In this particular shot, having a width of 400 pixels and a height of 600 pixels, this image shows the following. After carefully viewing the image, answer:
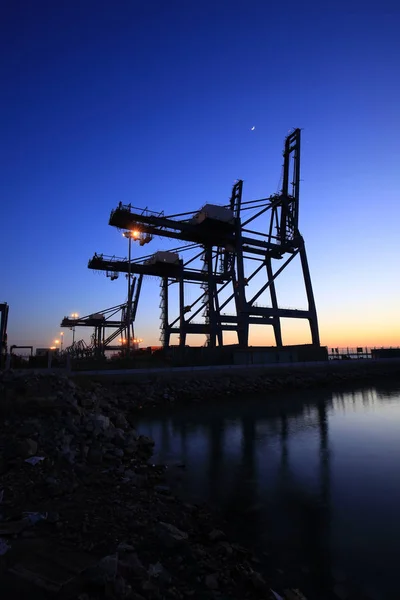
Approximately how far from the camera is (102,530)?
5.18 metres

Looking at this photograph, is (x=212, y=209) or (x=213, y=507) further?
(x=212, y=209)

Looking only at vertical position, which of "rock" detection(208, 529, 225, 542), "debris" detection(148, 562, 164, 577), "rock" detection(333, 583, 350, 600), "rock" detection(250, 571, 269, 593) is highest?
"debris" detection(148, 562, 164, 577)

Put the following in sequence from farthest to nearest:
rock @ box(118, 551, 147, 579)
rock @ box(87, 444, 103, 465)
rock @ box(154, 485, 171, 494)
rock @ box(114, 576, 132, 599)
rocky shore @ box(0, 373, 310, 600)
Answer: rock @ box(87, 444, 103, 465) < rock @ box(154, 485, 171, 494) < rock @ box(118, 551, 147, 579) < rocky shore @ box(0, 373, 310, 600) < rock @ box(114, 576, 132, 599)

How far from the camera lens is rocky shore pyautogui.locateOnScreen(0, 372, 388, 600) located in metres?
3.84

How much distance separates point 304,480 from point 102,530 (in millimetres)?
6244

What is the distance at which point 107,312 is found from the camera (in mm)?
76125

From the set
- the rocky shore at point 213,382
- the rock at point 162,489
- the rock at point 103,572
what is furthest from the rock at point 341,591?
the rocky shore at point 213,382

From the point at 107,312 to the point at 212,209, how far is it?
46.1 meters

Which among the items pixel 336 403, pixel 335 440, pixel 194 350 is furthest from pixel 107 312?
pixel 335 440

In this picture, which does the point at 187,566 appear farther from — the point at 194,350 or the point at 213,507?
the point at 194,350

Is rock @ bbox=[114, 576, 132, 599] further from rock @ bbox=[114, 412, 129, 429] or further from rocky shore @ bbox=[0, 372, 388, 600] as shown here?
rock @ bbox=[114, 412, 129, 429]

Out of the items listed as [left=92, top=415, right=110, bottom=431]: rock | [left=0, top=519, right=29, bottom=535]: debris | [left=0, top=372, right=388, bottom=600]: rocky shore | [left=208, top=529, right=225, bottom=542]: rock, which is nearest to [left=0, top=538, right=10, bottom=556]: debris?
[left=0, top=372, right=388, bottom=600]: rocky shore

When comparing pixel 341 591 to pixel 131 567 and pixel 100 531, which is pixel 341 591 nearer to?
pixel 131 567

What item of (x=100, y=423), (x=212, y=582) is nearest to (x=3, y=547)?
(x=212, y=582)
